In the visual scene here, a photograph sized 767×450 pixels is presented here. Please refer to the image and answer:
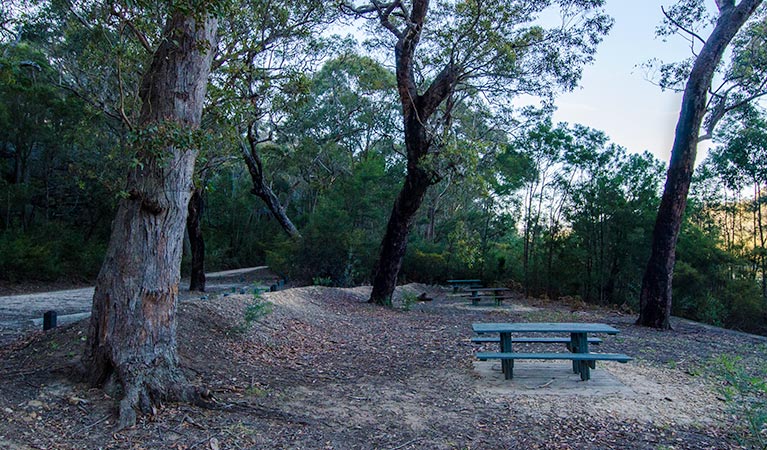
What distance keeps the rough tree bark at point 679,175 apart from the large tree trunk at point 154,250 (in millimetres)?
8840

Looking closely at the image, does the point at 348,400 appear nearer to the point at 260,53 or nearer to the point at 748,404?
the point at 748,404

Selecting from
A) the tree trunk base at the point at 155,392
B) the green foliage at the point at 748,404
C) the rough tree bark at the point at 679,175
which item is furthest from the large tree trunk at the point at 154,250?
the rough tree bark at the point at 679,175

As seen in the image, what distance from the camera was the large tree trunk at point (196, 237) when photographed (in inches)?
497

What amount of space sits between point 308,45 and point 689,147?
7.88 m

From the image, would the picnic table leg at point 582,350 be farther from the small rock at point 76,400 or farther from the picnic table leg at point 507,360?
the small rock at point 76,400

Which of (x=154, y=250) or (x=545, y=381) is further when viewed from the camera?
(x=545, y=381)

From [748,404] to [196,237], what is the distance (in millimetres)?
11685

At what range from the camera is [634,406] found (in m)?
4.56

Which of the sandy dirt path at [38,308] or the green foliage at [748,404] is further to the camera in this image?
the sandy dirt path at [38,308]

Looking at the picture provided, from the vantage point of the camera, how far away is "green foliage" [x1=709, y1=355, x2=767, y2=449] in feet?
10.9

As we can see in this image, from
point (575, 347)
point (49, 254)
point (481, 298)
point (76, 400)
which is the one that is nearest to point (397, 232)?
point (481, 298)

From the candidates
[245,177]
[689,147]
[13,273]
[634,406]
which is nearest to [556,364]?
[634,406]

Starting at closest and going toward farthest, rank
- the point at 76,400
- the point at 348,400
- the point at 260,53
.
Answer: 1. the point at 76,400
2. the point at 348,400
3. the point at 260,53

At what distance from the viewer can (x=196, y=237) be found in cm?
1316
